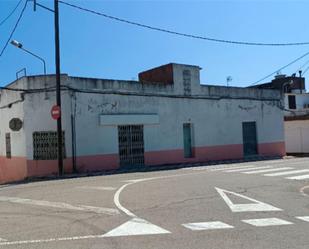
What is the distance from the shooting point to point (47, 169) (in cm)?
2144

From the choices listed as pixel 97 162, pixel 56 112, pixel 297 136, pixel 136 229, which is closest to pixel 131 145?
pixel 97 162

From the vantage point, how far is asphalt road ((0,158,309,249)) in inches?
271

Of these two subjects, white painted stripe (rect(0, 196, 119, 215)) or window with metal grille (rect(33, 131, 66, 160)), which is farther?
window with metal grille (rect(33, 131, 66, 160))

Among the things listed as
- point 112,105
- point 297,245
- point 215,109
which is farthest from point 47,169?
point 297,245

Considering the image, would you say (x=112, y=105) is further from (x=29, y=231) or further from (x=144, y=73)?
(x=29, y=231)

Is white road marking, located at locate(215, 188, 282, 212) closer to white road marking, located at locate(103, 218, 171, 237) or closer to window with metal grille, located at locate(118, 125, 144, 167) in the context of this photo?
white road marking, located at locate(103, 218, 171, 237)

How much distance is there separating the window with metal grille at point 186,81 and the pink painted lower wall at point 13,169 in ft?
33.9

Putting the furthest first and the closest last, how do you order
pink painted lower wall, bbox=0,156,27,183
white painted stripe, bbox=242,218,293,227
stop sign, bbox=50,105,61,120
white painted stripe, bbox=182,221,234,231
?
1. pink painted lower wall, bbox=0,156,27,183
2. stop sign, bbox=50,105,61,120
3. white painted stripe, bbox=242,218,293,227
4. white painted stripe, bbox=182,221,234,231

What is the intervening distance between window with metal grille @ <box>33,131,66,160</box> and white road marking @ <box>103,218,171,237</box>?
45.4ft

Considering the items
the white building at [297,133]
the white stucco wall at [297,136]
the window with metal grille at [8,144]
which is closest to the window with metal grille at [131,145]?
the window with metal grille at [8,144]

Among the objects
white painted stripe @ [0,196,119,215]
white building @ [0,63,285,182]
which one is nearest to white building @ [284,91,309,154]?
white building @ [0,63,285,182]

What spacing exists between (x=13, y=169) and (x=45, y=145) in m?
3.52

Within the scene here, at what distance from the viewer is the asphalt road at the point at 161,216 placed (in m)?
6.87

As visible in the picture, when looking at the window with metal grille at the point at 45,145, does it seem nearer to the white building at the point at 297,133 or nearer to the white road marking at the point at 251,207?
the white road marking at the point at 251,207
